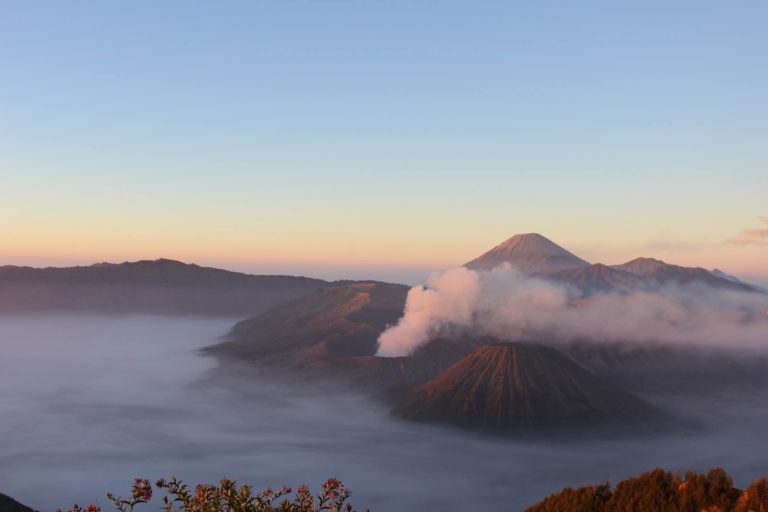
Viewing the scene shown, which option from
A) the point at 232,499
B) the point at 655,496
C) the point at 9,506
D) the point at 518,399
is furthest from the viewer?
the point at 518,399

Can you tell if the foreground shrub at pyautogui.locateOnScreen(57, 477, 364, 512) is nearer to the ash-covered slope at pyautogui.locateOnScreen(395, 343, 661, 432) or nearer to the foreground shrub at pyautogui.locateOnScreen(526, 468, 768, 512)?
the foreground shrub at pyautogui.locateOnScreen(526, 468, 768, 512)

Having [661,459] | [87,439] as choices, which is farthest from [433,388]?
[87,439]

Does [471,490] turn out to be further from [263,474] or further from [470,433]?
[263,474]

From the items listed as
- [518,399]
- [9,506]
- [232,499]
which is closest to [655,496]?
[232,499]

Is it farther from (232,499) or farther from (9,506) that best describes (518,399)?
(232,499)

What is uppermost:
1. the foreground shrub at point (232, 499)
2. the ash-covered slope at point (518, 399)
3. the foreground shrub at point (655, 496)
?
the foreground shrub at point (232, 499)

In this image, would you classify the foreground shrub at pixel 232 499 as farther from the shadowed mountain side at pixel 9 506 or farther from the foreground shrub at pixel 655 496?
the shadowed mountain side at pixel 9 506

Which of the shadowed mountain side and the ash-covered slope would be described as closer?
the shadowed mountain side

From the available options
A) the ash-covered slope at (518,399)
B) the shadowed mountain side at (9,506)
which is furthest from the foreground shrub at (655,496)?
the ash-covered slope at (518,399)

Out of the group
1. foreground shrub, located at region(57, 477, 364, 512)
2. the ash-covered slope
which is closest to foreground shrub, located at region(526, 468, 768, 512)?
foreground shrub, located at region(57, 477, 364, 512)
